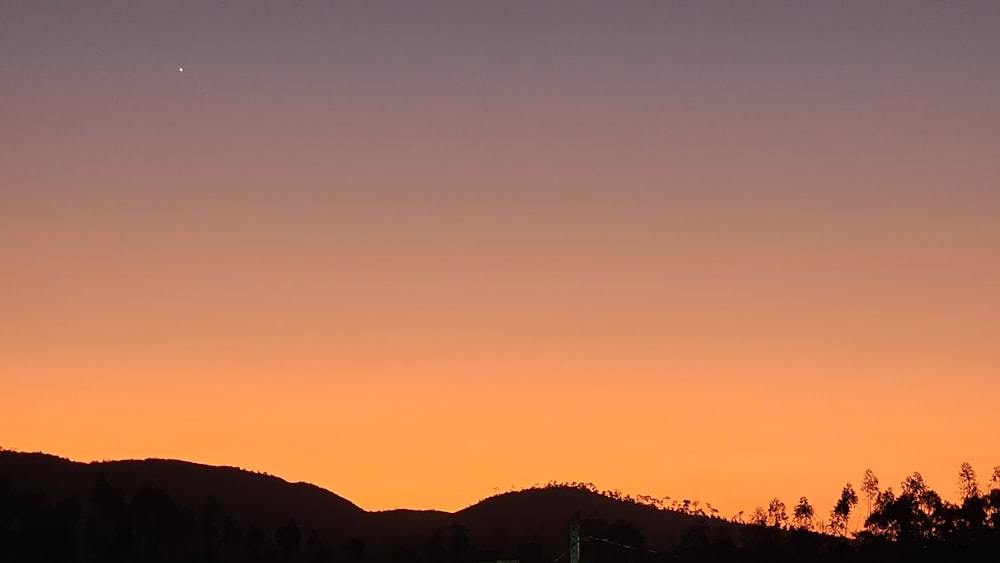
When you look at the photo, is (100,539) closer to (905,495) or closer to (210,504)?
(210,504)

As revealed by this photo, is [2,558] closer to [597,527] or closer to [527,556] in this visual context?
[527,556]

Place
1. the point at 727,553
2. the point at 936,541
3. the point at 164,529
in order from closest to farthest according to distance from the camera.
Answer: the point at 936,541
the point at 727,553
the point at 164,529

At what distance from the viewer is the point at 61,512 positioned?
6043 inches

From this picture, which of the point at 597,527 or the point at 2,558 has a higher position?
the point at 597,527

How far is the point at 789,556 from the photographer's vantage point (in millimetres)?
139750

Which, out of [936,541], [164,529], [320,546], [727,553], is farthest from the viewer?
[320,546]

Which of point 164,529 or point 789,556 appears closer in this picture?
point 789,556

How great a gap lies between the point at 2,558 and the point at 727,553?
221 ft

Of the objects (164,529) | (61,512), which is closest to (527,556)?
(164,529)

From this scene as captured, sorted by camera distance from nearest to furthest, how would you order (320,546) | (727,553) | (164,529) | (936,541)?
(936,541), (727,553), (164,529), (320,546)

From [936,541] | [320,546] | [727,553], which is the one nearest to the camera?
[936,541]

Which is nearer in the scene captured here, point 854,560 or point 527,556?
point 854,560

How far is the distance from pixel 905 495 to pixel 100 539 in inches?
3095

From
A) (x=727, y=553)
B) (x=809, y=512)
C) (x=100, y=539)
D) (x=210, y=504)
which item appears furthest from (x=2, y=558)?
(x=809, y=512)
